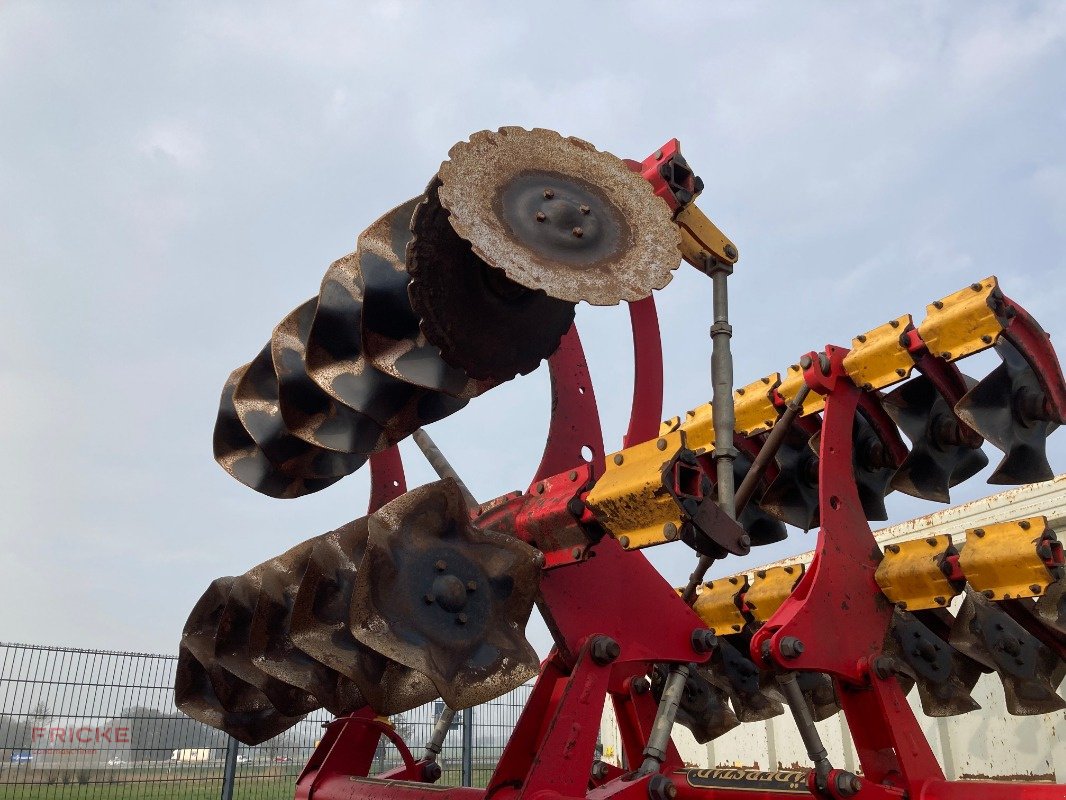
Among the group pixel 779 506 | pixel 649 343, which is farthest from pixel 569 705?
pixel 779 506

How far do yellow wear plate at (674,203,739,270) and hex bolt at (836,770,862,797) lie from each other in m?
1.86

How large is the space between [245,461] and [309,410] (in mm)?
669

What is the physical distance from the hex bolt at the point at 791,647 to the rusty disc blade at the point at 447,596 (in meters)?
0.94

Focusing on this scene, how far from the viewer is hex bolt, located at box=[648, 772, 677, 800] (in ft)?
9.29

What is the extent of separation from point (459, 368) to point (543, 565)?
0.67 meters

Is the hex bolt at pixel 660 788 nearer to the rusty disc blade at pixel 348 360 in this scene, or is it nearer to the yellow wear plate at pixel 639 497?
the yellow wear plate at pixel 639 497

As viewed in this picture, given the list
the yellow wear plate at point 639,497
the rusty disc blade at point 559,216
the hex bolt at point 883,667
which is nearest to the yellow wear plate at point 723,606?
the hex bolt at point 883,667

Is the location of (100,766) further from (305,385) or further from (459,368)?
(459,368)

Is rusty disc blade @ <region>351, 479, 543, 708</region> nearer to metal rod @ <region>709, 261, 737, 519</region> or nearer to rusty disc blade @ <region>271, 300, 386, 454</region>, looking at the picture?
metal rod @ <region>709, 261, 737, 519</region>

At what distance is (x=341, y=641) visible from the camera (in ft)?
9.04

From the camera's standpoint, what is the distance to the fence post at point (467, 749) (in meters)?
8.65

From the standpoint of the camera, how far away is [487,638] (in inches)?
104

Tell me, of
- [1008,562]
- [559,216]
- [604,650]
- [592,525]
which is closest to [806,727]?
[1008,562]

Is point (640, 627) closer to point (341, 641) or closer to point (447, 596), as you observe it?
point (447, 596)
